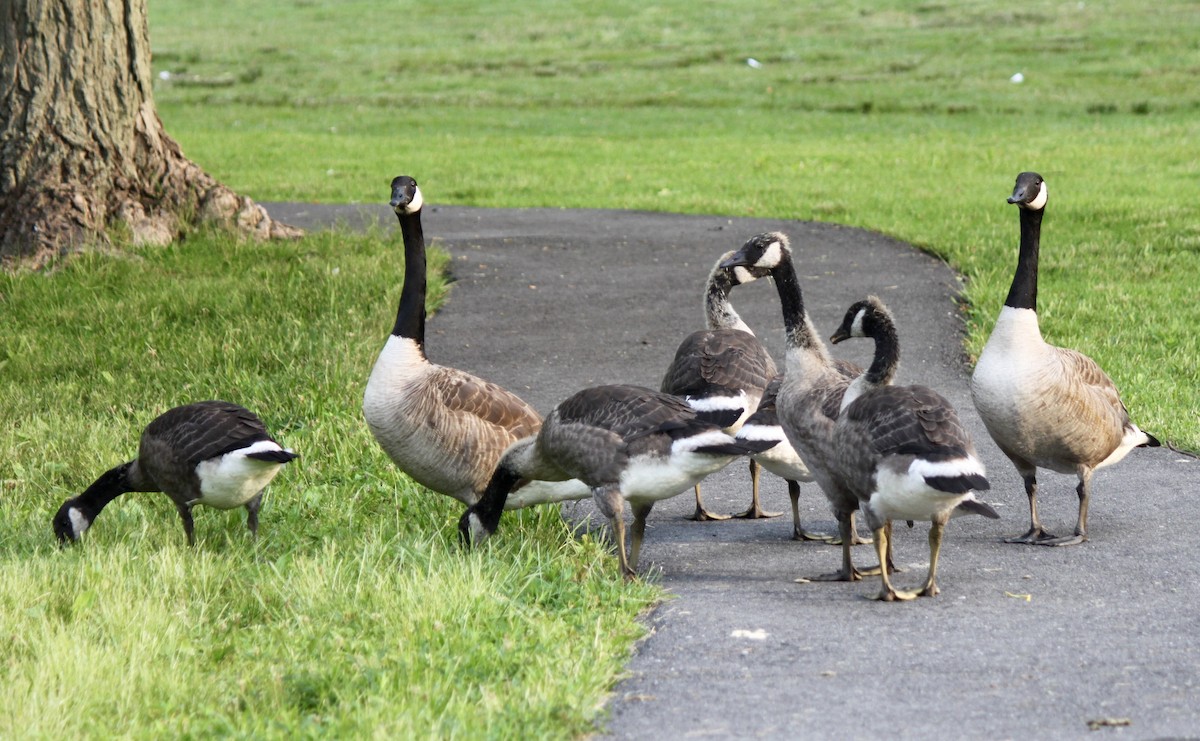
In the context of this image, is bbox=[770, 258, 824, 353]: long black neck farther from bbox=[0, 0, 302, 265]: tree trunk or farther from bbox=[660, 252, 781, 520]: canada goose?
bbox=[0, 0, 302, 265]: tree trunk

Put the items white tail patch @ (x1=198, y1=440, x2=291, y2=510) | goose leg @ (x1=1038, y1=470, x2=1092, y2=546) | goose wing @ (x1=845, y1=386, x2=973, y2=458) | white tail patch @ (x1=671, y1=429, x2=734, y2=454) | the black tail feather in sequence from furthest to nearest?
goose leg @ (x1=1038, y1=470, x2=1092, y2=546) → white tail patch @ (x1=198, y1=440, x2=291, y2=510) → the black tail feather → white tail patch @ (x1=671, y1=429, x2=734, y2=454) → goose wing @ (x1=845, y1=386, x2=973, y2=458)

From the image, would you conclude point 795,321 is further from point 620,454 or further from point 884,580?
point 884,580

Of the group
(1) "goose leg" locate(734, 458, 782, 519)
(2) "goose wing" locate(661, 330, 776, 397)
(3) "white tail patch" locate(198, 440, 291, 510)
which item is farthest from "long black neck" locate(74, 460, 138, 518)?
(1) "goose leg" locate(734, 458, 782, 519)

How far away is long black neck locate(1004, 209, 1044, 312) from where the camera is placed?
6445 mm


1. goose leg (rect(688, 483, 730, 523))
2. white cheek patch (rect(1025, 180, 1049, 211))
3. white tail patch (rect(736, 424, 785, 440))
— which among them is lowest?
goose leg (rect(688, 483, 730, 523))

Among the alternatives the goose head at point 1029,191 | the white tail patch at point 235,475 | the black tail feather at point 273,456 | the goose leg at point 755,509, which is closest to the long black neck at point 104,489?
the white tail patch at point 235,475

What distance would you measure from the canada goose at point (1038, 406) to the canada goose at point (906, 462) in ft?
2.63

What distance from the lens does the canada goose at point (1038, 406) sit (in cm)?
621

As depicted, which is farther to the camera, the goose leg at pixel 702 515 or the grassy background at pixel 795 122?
the grassy background at pixel 795 122

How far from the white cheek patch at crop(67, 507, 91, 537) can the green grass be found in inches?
2.9

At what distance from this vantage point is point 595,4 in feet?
186

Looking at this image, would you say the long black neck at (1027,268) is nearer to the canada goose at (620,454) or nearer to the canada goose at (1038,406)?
the canada goose at (1038,406)

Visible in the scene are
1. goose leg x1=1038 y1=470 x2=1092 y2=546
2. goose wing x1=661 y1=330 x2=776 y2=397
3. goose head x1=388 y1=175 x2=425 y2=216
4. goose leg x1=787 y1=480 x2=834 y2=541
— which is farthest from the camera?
goose head x1=388 y1=175 x2=425 y2=216

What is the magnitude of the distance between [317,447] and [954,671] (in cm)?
413
